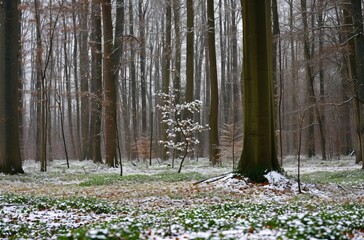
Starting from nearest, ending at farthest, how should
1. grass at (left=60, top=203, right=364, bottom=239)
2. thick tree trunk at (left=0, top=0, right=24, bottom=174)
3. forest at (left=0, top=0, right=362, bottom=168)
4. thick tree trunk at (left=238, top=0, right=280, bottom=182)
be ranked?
1. grass at (left=60, top=203, right=364, bottom=239)
2. thick tree trunk at (left=238, top=0, right=280, bottom=182)
3. thick tree trunk at (left=0, top=0, right=24, bottom=174)
4. forest at (left=0, top=0, right=362, bottom=168)

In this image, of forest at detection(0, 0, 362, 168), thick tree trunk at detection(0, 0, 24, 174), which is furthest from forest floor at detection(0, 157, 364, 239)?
forest at detection(0, 0, 362, 168)

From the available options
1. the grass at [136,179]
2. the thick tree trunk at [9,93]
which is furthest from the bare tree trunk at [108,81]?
the grass at [136,179]

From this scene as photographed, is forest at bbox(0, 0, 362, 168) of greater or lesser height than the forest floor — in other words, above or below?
above

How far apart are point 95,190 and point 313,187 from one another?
20.6ft

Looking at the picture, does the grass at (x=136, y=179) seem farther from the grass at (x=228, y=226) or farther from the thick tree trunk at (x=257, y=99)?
the grass at (x=228, y=226)

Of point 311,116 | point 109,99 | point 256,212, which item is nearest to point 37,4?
point 109,99

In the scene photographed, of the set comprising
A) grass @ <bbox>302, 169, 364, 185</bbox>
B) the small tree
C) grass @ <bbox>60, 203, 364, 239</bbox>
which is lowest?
grass @ <bbox>302, 169, 364, 185</bbox>

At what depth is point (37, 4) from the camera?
18891mm

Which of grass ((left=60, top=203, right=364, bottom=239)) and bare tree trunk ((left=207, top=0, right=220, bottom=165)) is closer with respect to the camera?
grass ((left=60, top=203, right=364, bottom=239))

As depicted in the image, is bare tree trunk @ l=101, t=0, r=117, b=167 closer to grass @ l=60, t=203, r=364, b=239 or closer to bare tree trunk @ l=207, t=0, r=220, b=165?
bare tree trunk @ l=207, t=0, r=220, b=165

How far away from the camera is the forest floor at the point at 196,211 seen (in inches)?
200

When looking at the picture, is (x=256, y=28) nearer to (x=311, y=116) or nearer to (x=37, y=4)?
(x=37, y=4)

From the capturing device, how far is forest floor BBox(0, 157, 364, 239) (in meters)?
5.07

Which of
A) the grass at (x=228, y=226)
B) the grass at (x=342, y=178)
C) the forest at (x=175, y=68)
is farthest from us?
the forest at (x=175, y=68)
